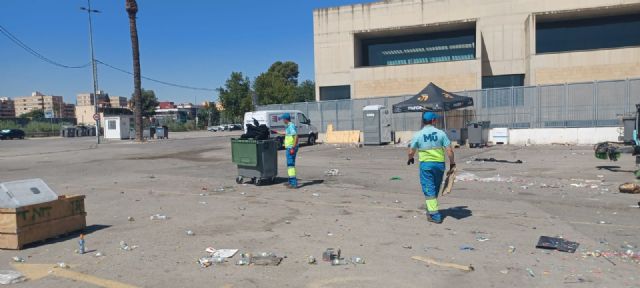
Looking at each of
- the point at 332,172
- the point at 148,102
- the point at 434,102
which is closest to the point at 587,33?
the point at 434,102

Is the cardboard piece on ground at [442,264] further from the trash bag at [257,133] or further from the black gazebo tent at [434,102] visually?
the black gazebo tent at [434,102]

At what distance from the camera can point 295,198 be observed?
1011cm

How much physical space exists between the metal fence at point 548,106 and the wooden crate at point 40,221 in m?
22.0

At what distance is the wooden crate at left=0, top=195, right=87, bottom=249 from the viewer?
6.16 m

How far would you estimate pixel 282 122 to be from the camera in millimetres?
26484

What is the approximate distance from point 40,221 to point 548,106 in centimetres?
2322

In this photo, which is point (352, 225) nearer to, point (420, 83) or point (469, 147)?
point (469, 147)

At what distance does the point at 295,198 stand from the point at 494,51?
2815 cm

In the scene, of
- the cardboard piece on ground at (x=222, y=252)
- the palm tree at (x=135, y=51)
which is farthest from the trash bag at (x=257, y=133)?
the palm tree at (x=135, y=51)

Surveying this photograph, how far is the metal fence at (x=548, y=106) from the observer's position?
73.6 feet

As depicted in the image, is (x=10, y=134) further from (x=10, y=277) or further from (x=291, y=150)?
(x=10, y=277)

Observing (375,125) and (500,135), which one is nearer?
(500,135)

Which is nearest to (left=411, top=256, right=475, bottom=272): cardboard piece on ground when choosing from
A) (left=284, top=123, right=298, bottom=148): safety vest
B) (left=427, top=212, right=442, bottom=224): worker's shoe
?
(left=427, top=212, right=442, bottom=224): worker's shoe

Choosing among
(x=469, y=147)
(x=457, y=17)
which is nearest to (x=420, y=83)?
(x=457, y=17)
